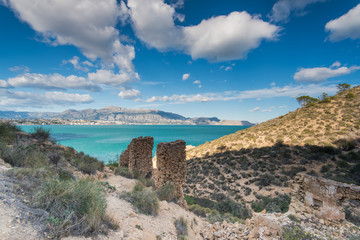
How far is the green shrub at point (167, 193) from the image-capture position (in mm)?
8195

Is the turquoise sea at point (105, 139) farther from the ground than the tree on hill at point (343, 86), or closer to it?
closer to it

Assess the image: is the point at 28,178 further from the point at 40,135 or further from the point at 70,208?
the point at 40,135

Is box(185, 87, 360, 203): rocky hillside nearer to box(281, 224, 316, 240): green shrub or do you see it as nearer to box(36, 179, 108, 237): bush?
box(281, 224, 316, 240): green shrub

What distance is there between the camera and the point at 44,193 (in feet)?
10.5

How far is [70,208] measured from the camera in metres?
3.20

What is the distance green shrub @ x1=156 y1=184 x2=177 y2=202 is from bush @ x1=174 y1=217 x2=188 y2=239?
5.94ft

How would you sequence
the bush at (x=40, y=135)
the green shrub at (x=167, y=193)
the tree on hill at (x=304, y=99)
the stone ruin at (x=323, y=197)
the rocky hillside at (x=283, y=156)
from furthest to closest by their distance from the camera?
the tree on hill at (x=304, y=99) < the rocky hillside at (x=283, y=156) < the bush at (x=40, y=135) < the green shrub at (x=167, y=193) < the stone ruin at (x=323, y=197)

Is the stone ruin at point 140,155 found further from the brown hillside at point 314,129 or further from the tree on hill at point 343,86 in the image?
the tree on hill at point 343,86

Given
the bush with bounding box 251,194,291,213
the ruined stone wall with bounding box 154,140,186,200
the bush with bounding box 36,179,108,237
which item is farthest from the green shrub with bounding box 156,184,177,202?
the bush with bounding box 251,194,291,213

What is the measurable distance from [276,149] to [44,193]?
24.0m

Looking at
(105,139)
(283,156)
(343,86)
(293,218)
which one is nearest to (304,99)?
(343,86)

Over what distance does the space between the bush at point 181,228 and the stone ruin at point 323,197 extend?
249 inches

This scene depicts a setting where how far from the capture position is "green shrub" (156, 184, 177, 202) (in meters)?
8.20

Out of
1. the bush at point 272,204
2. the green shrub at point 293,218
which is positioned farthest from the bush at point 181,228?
the bush at point 272,204
